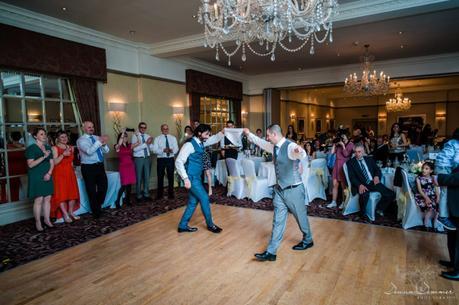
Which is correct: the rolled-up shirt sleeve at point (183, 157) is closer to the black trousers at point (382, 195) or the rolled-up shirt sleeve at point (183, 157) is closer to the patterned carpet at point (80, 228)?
the patterned carpet at point (80, 228)

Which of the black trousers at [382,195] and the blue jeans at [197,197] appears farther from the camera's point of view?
the black trousers at [382,195]

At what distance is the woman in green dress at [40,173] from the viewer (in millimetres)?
4504

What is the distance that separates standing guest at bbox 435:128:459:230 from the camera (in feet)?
9.06

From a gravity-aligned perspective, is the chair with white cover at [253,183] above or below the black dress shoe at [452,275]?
above

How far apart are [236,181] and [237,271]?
338 cm

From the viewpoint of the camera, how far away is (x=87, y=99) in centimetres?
638

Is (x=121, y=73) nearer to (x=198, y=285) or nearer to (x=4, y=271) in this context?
(x=4, y=271)

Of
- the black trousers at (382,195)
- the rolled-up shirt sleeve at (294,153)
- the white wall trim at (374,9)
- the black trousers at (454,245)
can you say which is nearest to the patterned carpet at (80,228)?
the black trousers at (382,195)

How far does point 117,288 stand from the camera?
115 inches

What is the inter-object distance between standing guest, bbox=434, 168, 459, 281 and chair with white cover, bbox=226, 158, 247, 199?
396cm

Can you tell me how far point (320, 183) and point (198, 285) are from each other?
→ 4014 mm

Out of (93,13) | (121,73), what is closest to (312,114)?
(121,73)

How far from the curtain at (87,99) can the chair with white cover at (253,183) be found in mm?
3387

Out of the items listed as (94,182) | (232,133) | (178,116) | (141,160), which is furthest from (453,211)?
(178,116)
